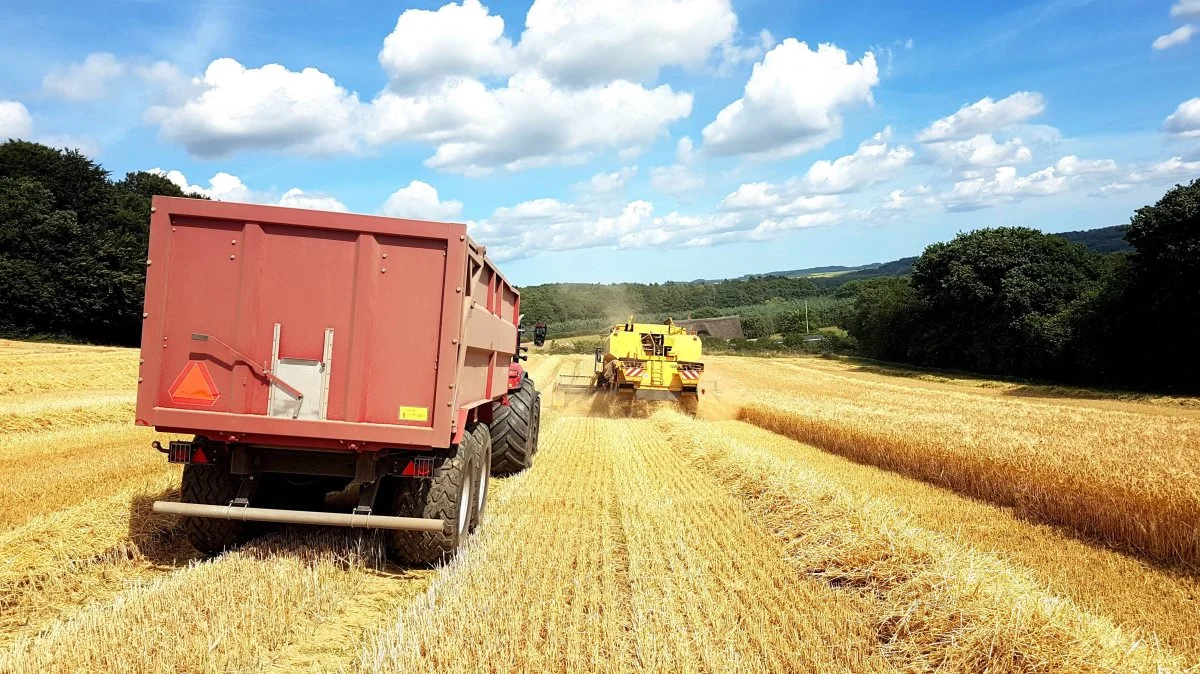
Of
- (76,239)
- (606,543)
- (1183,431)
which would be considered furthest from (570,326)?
(606,543)

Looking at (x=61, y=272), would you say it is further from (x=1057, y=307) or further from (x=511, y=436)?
(x=1057, y=307)

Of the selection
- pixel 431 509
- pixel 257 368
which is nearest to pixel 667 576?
pixel 431 509

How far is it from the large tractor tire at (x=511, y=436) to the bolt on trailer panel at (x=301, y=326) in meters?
4.29

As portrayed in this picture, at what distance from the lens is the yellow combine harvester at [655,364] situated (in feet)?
66.6

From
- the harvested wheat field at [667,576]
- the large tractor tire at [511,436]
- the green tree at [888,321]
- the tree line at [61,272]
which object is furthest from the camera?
the green tree at [888,321]

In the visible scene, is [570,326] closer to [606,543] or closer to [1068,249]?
[1068,249]

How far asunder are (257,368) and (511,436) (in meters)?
4.92

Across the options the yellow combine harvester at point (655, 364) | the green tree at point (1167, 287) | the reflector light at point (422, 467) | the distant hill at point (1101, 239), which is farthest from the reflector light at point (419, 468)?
the distant hill at point (1101, 239)

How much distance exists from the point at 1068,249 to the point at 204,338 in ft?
147

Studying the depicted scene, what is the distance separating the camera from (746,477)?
966cm

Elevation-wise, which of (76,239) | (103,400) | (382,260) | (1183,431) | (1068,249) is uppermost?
(1068,249)

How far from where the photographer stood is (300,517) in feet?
18.2

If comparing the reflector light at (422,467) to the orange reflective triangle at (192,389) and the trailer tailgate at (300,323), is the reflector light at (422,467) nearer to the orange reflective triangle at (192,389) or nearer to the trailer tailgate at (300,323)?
the trailer tailgate at (300,323)

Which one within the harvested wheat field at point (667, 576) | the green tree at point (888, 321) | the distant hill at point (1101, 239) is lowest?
the harvested wheat field at point (667, 576)
